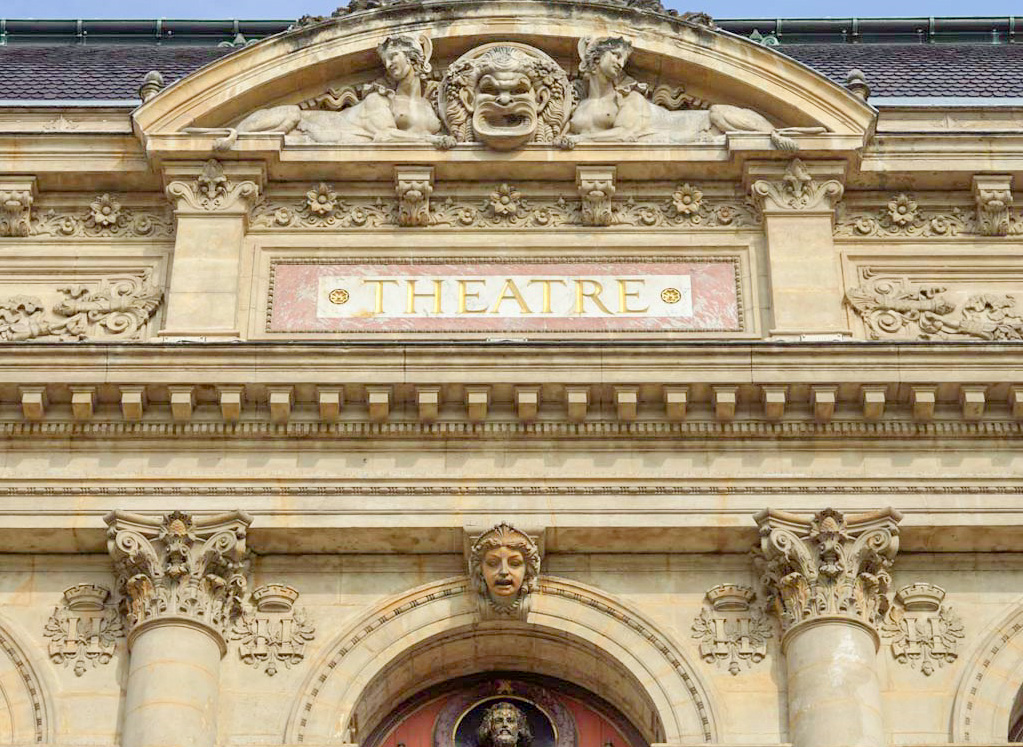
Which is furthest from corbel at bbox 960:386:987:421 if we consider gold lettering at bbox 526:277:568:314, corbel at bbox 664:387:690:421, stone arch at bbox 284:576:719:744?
gold lettering at bbox 526:277:568:314

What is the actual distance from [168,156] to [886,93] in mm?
8820

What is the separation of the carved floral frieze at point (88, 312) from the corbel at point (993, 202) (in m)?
8.66

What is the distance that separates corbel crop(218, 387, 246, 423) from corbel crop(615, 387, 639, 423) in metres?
3.61

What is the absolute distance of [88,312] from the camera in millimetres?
26109

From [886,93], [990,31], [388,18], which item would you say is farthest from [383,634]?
[990,31]

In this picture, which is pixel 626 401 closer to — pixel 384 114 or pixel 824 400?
pixel 824 400

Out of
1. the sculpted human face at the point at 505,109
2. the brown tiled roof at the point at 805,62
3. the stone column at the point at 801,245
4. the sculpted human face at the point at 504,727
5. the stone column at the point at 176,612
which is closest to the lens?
the stone column at the point at 176,612

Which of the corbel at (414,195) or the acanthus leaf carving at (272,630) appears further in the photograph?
the corbel at (414,195)

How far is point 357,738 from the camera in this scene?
23.8 meters

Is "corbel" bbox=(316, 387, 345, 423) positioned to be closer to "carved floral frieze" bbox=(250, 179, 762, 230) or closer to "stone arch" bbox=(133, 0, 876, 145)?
"carved floral frieze" bbox=(250, 179, 762, 230)

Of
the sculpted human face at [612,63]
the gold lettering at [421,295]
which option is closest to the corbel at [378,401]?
the gold lettering at [421,295]

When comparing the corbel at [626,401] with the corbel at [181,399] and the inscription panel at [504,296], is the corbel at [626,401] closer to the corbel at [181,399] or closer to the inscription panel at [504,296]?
the inscription panel at [504,296]

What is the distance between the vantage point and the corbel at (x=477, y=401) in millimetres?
24359

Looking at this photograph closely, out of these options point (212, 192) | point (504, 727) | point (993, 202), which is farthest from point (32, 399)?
point (993, 202)
